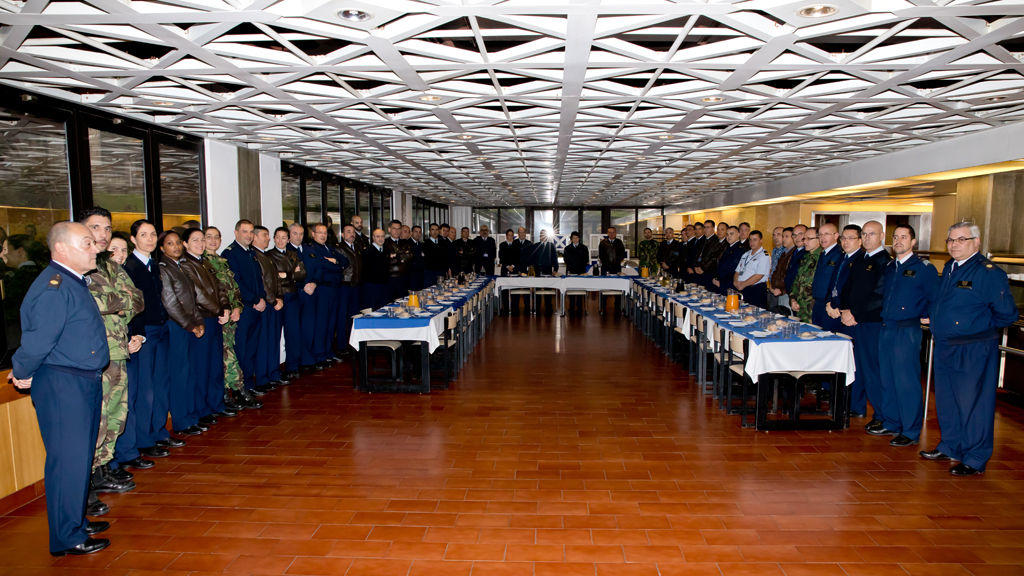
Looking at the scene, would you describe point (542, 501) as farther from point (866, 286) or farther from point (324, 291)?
point (324, 291)

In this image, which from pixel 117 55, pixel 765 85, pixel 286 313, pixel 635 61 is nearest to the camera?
pixel 117 55

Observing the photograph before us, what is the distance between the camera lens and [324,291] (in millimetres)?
7465

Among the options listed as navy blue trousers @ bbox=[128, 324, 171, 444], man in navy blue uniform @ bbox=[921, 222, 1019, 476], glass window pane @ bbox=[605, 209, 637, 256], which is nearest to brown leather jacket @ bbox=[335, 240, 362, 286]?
navy blue trousers @ bbox=[128, 324, 171, 444]

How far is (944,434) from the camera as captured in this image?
4.30 m

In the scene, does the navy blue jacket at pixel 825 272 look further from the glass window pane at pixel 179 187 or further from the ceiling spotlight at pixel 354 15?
the glass window pane at pixel 179 187

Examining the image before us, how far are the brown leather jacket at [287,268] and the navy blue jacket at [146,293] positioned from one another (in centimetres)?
187

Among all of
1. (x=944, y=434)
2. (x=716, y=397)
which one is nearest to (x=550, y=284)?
(x=716, y=397)

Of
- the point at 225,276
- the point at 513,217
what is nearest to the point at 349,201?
the point at 225,276

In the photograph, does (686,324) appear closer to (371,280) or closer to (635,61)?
(635,61)

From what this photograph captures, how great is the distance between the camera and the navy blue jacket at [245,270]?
5688 mm

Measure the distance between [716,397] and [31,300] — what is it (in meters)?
5.67

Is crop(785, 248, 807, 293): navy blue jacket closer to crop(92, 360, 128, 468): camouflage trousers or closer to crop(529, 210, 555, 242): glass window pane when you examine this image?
crop(92, 360, 128, 468): camouflage trousers

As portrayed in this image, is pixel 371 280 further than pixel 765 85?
Yes

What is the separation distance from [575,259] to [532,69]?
8.79 m
